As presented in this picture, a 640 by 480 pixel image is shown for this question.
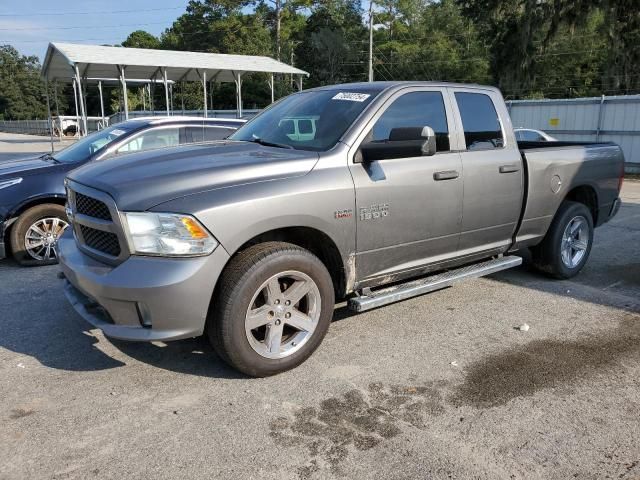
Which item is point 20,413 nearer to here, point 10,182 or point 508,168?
point 10,182

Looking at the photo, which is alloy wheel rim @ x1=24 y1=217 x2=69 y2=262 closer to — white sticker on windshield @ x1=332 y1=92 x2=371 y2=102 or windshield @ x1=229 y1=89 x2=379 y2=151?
windshield @ x1=229 y1=89 x2=379 y2=151

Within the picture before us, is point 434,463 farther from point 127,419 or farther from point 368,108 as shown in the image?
point 368,108

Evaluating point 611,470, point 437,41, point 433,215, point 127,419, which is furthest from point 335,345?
point 437,41

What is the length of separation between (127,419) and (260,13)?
59.2 meters

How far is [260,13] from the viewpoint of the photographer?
56.8 m

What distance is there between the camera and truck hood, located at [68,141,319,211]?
3291mm

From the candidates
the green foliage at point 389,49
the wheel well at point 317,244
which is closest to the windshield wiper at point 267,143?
the wheel well at point 317,244

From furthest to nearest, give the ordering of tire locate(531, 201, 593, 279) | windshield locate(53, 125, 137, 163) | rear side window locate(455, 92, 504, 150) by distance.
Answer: windshield locate(53, 125, 137, 163), tire locate(531, 201, 593, 279), rear side window locate(455, 92, 504, 150)

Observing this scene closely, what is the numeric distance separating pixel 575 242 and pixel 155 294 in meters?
4.78

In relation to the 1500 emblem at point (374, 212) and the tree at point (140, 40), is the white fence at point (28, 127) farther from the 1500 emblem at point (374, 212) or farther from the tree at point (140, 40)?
A: the 1500 emblem at point (374, 212)

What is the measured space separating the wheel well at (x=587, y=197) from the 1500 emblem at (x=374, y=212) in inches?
117

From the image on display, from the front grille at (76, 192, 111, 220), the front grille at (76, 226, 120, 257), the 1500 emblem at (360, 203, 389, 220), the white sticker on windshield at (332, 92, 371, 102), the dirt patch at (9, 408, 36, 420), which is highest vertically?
the white sticker on windshield at (332, 92, 371, 102)

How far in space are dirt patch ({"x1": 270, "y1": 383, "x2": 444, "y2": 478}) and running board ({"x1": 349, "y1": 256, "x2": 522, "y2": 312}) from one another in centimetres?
64

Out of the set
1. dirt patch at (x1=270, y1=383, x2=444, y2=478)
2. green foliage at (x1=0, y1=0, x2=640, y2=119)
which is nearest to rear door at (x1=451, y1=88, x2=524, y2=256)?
dirt patch at (x1=270, y1=383, x2=444, y2=478)
